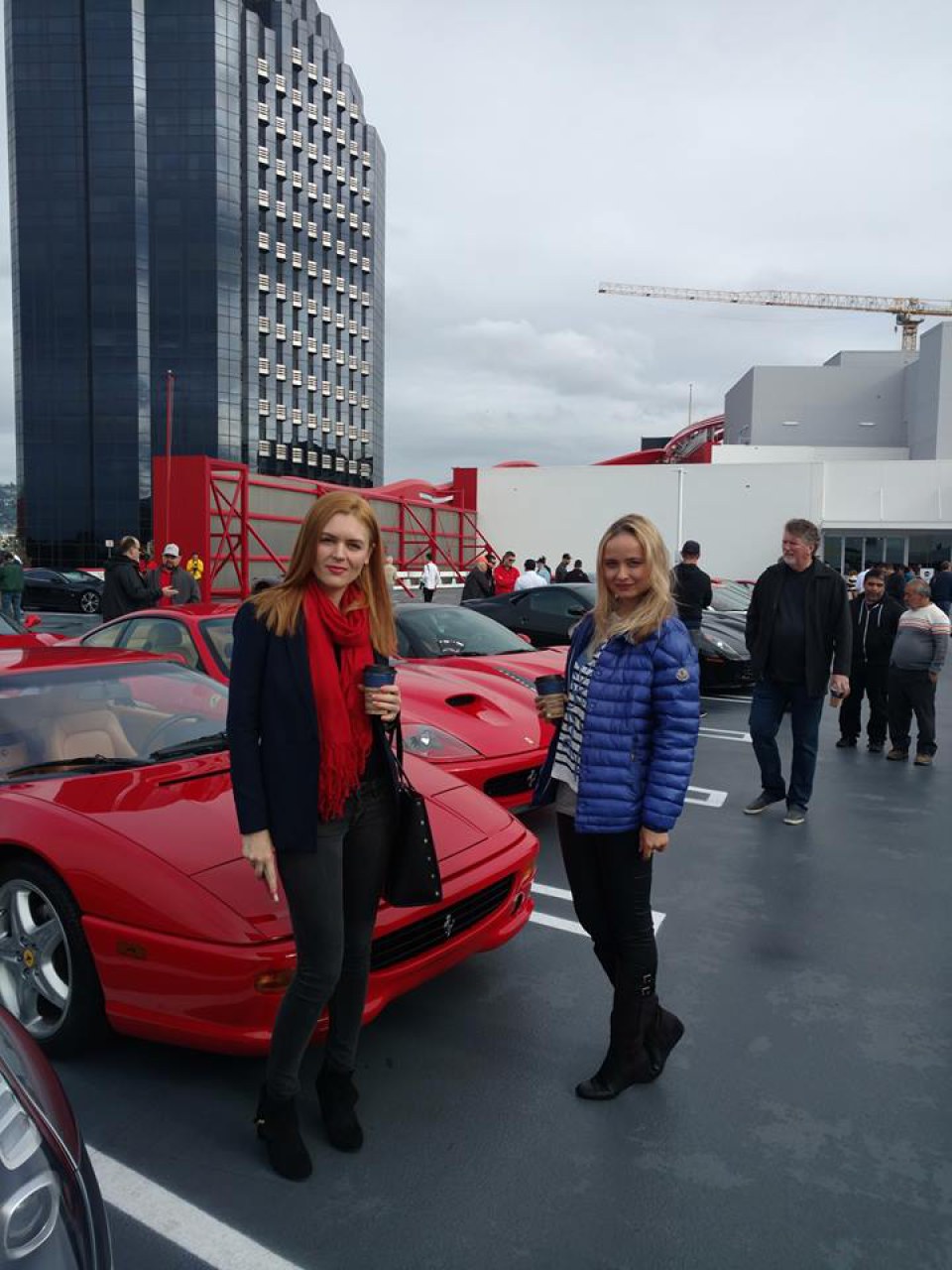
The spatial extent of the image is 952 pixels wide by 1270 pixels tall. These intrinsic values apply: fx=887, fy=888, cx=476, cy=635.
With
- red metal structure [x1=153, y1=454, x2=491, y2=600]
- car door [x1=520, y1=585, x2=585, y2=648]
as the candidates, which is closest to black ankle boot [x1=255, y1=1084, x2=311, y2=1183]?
car door [x1=520, y1=585, x2=585, y2=648]

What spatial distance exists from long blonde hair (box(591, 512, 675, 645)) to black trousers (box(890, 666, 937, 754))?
568 cm

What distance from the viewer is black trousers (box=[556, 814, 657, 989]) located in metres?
2.57

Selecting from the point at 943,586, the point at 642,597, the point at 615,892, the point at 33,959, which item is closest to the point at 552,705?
the point at 642,597

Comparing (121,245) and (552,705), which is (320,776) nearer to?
(552,705)

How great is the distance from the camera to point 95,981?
2.66 m

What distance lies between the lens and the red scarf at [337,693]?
2.20 m

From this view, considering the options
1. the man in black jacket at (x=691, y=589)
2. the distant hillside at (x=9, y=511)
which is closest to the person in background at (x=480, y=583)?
the man in black jacket at (x=691, y=589)

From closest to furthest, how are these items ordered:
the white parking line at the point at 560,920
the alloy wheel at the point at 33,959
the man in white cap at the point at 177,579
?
the alloy wheel at the point at 33,959 < the white parking line at the point at 560,920 < the man in white cap at the point at 177,579

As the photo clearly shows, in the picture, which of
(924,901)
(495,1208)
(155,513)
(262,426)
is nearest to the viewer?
(495,1208)

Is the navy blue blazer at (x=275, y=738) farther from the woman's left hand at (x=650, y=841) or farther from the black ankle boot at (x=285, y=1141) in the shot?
the woman's left hand at (x=650, y=841)

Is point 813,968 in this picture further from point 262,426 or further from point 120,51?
point 120,51

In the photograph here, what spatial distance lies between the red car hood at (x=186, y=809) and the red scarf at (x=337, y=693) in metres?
0.65

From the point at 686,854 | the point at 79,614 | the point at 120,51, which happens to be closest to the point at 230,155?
the point at 120,51

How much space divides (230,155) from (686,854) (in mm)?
63757
